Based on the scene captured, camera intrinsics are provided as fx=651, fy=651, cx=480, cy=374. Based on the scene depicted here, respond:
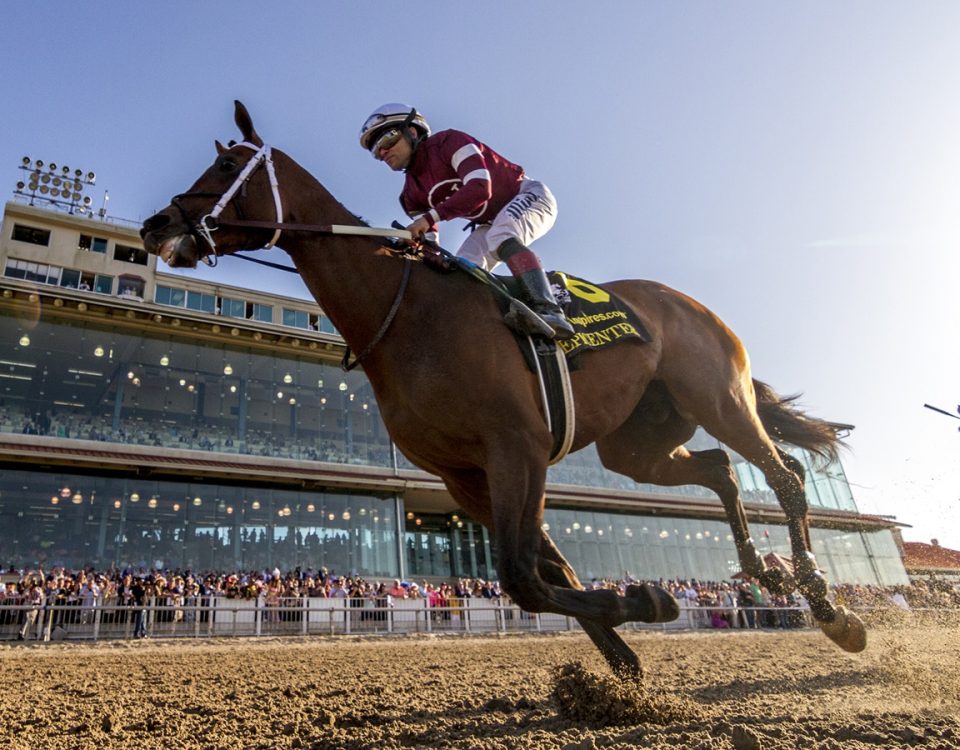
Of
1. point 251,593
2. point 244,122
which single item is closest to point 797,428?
point 244,122

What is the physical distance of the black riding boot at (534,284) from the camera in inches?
159

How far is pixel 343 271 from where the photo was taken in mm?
4043

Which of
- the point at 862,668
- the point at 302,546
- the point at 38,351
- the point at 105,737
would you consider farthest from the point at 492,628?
the point at 38,351

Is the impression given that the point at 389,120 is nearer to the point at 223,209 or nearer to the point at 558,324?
the point at 223,209

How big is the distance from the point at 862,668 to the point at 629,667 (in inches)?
185

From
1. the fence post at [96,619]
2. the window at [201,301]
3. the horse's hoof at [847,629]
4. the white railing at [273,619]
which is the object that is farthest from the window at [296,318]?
the horse's hoof at [847,629]

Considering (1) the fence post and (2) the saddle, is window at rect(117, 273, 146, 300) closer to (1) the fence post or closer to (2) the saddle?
(1) the fence post

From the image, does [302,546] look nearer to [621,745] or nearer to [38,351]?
[38,351]

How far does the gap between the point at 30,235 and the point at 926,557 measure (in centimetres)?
6389

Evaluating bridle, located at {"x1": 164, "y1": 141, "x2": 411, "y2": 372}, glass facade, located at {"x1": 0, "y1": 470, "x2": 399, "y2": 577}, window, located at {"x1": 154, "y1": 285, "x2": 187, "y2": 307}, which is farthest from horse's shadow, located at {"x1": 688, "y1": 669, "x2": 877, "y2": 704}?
window, located at {"x1": 154, "y1": 285, "x2": 187, "y2": 307}

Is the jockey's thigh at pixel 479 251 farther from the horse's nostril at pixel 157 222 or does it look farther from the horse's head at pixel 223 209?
the horse's nostril at pixel 157 222

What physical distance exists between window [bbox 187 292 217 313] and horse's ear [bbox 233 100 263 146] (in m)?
36.5

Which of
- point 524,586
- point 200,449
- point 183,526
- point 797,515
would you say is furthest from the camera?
point 200,449

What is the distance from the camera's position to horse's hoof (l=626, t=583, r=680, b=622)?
338cm
